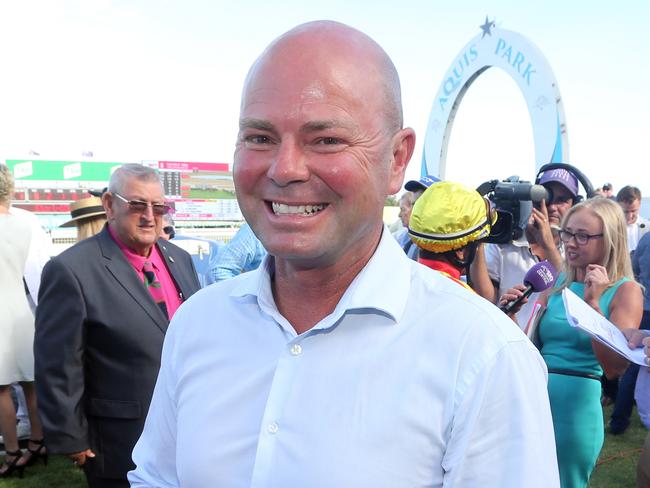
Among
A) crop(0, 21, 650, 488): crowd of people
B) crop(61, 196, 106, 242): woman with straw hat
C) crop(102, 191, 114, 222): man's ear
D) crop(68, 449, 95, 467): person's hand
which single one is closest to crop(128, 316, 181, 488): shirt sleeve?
A: crop(0, 21, 650, 488): crowd of people

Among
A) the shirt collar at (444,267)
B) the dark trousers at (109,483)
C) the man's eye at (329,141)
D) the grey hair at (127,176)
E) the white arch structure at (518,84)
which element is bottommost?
the dark trousers at (109,483)

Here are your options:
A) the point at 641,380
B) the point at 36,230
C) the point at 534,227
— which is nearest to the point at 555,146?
the point at 534,227

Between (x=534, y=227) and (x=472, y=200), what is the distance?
1179 millimetres

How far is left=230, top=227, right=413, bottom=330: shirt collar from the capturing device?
117 cm

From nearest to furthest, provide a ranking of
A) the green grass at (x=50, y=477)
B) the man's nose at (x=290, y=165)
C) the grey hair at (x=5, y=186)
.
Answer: the man's nose at (x=290, y=165) → the grey hair at (x=5, y=186) → the green grass at (x=50, y=477)

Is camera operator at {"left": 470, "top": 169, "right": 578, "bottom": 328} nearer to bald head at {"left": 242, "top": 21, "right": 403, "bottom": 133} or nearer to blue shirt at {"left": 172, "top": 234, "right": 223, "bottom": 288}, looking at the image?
bald head at {"left": 242, "top": 21, "right": 403, "bottom": 133}

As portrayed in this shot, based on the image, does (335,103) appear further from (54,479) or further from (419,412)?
(54,479)

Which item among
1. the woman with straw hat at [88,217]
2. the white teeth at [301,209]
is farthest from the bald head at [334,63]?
the woman with straw hat at [88,217]

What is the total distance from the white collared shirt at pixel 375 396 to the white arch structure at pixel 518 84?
28.2 ft

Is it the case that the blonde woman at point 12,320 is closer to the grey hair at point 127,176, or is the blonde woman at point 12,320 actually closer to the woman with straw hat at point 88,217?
the woman with straw hat at point 88,217

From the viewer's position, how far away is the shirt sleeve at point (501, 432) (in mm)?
1009

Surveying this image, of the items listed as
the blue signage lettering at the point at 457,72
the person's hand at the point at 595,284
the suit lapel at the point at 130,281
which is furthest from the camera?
the blue signage lettering at the point at 457,72

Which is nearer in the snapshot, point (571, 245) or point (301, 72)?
point (301, 72)

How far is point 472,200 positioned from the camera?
8.70ft
